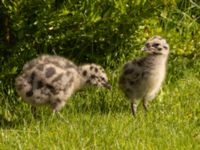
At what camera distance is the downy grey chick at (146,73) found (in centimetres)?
712

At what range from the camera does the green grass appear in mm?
6164

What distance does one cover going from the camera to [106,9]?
743cm

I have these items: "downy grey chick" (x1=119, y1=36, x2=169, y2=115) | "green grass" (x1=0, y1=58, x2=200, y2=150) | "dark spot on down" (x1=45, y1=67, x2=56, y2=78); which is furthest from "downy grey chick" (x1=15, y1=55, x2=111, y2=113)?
"downy grey chick" (x1=119, y1=36, x2=169, y2=115)

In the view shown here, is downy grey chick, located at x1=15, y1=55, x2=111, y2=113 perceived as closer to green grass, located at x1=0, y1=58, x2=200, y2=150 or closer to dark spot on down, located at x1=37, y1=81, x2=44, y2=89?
dark spot on down, located at x1=37, y1=81, x2=44, y2=89

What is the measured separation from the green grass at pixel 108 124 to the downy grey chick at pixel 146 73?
19 cm

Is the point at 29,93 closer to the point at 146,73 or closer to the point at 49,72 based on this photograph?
the point at 49,72

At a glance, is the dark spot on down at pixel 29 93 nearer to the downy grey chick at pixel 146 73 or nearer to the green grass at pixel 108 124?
the green grass at pixel 108 124

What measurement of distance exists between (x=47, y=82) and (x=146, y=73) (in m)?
1.07

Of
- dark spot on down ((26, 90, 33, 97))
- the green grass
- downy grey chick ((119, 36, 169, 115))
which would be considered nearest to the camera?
the green grass

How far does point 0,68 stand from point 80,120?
1254mm

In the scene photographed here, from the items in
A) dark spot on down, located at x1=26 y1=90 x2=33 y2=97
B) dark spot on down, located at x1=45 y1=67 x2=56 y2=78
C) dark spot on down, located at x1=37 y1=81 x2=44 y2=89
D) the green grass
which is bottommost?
the green grass

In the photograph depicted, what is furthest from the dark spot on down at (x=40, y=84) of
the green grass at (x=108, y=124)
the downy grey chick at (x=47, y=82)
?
the green grass at (x=108, y=124)

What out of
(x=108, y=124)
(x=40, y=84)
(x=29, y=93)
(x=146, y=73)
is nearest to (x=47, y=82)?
(x=40, y=84)

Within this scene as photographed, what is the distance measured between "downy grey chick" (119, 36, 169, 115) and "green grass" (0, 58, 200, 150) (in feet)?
0.61
